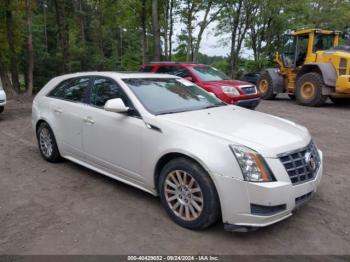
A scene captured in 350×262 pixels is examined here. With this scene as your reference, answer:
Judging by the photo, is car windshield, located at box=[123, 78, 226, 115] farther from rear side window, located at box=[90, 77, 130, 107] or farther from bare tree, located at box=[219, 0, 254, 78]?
bare tree, located at box=[219, 0, 254, 78]

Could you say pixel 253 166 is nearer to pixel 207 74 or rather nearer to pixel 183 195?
pixel 183 195

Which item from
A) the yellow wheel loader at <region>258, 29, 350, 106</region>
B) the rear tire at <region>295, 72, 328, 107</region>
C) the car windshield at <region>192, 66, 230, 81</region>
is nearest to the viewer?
the car windshield at <region>192, 66, 230, 81</region>

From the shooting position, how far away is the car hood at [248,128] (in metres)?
3.26

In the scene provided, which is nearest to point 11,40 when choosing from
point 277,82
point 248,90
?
point 248,90

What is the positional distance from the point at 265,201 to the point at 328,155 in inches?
143

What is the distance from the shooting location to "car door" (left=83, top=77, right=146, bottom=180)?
13.0 feet

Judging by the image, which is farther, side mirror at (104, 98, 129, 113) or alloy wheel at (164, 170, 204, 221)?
side mirror at (104, 98, 129, 113)

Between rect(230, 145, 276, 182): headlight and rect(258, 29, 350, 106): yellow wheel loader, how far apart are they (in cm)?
930

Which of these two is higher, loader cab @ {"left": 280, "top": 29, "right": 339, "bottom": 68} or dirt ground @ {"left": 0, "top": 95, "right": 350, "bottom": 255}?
loader cab @ {"left": 280, "top": 29, "right": 339, "bottom": 68}

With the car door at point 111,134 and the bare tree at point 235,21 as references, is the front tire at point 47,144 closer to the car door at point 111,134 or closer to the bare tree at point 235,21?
the car door at point 111,134

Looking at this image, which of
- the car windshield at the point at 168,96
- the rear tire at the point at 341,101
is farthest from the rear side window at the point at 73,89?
the rear tire at the point at 341,101

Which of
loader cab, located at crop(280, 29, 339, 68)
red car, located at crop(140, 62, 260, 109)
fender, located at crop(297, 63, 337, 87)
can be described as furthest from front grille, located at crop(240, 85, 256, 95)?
loader cab, located at crop(280, 29, 339, 68)

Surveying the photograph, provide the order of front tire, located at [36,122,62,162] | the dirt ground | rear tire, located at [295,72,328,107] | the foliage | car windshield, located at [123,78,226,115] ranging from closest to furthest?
the dirt ground < car windshield, located at [123,78,226,115] < front tire, located at [36,122,62,162] < rear tire, located at [295,72,328,107] < the foliage

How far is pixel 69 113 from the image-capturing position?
4.95 metres
